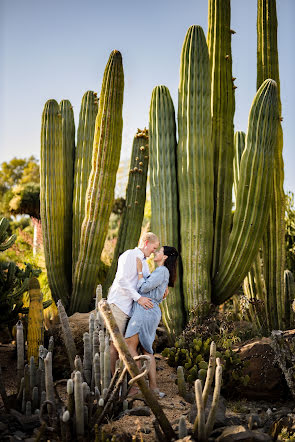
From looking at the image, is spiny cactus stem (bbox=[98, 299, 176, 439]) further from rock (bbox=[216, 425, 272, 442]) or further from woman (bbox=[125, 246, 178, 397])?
woman (bbox=[125, 246, 178, 397])

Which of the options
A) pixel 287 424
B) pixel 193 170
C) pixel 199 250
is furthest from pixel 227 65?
pixel 287 424

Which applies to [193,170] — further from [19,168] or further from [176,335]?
[19,168]

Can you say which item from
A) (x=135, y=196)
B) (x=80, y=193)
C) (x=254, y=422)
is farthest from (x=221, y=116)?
Result: (x=254, y=422)

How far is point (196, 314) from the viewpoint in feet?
19.4

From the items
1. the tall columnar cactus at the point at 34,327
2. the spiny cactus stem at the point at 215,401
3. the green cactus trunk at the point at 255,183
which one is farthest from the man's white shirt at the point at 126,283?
the green cactus trunk at the point at 255,183

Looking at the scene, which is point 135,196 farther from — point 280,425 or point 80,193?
point 280,425

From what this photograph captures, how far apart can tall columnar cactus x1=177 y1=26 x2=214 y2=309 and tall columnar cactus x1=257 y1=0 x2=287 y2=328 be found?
0.98 metres

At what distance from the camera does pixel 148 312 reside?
438 cm

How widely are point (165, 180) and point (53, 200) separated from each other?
1.75 m

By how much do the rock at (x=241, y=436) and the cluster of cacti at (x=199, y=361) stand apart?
128cm

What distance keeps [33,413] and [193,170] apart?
3.81m

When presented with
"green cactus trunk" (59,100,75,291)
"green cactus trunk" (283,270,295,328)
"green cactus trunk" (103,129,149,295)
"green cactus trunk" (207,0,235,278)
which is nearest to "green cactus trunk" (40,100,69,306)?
"green cactus trunk" (59,100,75,291)

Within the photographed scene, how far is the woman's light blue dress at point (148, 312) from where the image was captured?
14.3 ft

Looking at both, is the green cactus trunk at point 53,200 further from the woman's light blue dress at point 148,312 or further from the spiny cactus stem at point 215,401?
the spiny cactus stem at point 215,401
